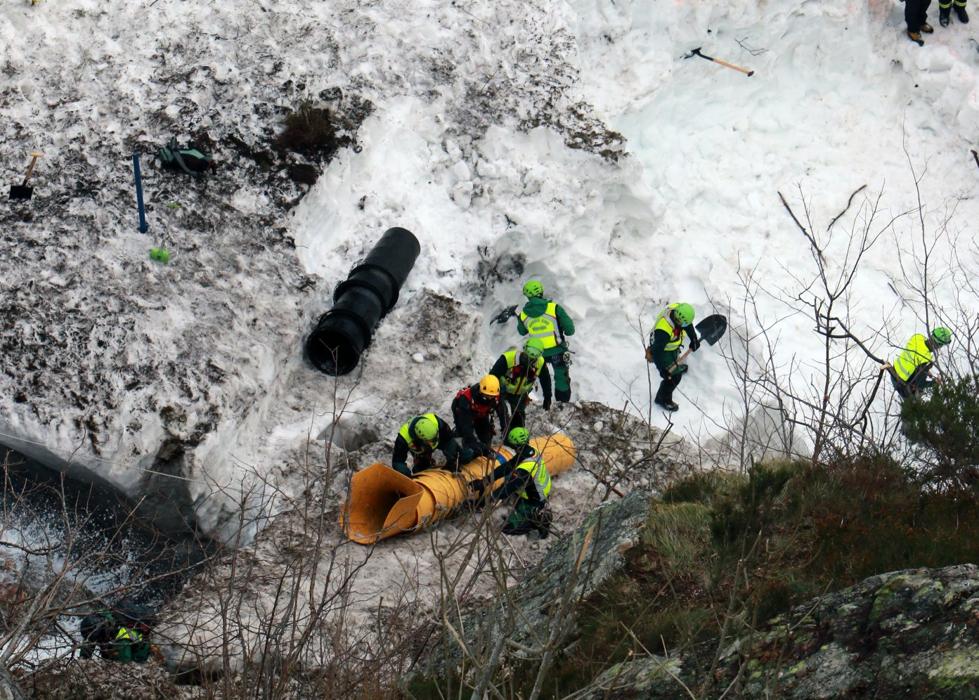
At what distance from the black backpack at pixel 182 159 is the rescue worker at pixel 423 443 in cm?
376

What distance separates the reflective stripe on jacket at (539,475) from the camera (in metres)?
8.43

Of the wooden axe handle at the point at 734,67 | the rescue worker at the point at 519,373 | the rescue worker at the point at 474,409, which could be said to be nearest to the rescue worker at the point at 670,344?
the rescue worker at the point at 519,373

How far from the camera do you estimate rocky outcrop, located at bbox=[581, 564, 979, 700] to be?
15.6 feet

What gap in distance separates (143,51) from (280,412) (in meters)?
4.74

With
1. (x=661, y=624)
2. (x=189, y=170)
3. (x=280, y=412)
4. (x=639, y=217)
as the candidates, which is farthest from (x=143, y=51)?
(x=661, y=624)

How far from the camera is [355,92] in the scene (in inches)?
454

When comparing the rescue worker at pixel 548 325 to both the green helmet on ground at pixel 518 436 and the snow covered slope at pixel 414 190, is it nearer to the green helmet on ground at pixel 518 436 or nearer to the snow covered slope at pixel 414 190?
the snow covered slope at pixel 414 190

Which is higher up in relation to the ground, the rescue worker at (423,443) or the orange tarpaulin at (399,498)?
the rescue worker at (423,443)

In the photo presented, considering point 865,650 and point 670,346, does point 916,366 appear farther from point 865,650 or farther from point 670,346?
point 865,650

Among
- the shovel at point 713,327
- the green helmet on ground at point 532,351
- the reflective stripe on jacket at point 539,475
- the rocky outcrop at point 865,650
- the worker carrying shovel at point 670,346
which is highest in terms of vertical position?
the shovel at point 713,327

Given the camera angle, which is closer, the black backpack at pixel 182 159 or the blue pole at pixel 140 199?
the blue pole at pixel 140 199

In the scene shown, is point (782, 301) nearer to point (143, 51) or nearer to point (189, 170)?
point (189, 170)

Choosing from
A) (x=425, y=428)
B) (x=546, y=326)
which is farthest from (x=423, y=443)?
(x=546, y=326)

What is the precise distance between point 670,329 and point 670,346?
194mm
